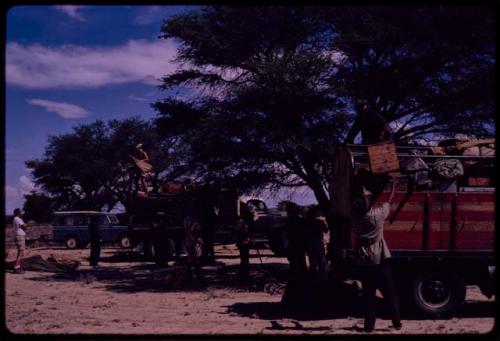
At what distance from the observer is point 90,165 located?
46875mm

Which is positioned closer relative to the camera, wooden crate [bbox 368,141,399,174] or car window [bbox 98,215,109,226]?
wooden crate [bbox 368,141,399,174]

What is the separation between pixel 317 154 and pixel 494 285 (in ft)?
18.3

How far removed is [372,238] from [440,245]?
6.03 feet

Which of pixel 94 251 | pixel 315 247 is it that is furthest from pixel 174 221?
pixel 315 247

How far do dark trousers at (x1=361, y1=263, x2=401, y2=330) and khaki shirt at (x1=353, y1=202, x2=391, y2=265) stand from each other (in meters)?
0.14

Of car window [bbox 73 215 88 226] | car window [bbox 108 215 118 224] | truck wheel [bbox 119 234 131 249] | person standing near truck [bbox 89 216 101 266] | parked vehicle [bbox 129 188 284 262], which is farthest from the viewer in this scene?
car window [bbox 73 215 88 226]

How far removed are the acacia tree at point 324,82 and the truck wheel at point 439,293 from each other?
15.4 feet

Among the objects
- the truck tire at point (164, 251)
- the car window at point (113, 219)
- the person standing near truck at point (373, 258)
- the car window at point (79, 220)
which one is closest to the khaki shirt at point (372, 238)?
the person standing near truck at point (373, 258)

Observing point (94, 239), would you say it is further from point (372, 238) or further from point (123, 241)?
point (372, 238)

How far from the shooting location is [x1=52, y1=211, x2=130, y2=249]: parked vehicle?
96.9 feet

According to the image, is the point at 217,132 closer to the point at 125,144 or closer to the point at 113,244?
the point at 113,244

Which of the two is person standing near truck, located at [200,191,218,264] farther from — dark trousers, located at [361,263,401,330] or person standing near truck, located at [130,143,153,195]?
dark trousers, located at [361,263,401,330]

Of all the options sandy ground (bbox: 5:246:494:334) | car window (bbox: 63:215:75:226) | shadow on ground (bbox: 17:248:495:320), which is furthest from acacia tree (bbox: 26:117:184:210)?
sandy ground (bbox: 5:246:494:334)

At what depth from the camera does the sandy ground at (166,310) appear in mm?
8594
